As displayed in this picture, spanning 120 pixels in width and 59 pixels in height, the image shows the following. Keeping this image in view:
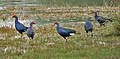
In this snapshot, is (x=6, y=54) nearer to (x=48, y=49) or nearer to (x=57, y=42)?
(x=48, y=49)

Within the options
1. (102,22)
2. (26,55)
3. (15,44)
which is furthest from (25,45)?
(102,22)

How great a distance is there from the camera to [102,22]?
26781mm

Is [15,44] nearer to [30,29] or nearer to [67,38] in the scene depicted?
[30,29]

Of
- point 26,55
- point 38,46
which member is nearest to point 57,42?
point 38,46

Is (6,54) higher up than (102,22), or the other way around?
(6,54)

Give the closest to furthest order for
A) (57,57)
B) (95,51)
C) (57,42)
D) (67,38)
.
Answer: (57,57)
(95,51)
(57,42)
(67,38)

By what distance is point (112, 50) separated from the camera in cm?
1499

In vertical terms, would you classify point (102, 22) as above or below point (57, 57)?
below

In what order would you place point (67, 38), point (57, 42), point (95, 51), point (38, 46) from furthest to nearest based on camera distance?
1. point (67, 38)
2. point (57, 42)
3. point (38, 46)
4. point (95, 51)

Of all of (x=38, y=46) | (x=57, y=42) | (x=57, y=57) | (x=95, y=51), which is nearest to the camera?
(x=57, y=57)

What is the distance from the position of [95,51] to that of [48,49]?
1.78m

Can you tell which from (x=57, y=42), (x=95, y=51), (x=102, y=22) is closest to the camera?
(x=95, y=51)

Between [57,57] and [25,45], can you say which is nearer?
[57,57]

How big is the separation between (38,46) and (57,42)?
157 cm
